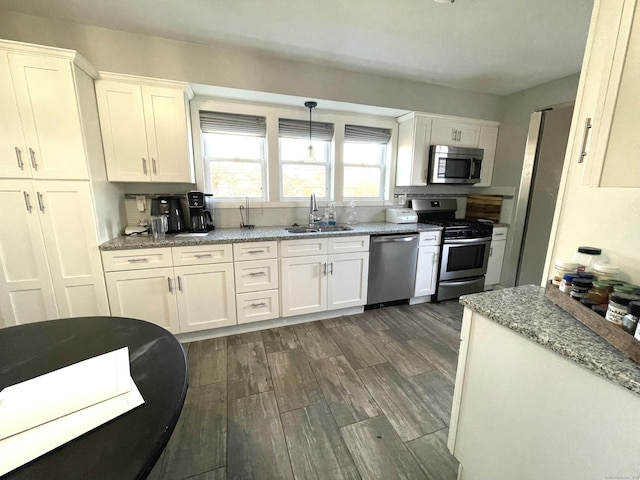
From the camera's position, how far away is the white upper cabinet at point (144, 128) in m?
2.14

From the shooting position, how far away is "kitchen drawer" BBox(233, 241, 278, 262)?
235 centimetres

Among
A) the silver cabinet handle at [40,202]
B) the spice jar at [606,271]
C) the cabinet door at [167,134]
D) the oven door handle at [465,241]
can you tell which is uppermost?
the cabinet door at [167,134]

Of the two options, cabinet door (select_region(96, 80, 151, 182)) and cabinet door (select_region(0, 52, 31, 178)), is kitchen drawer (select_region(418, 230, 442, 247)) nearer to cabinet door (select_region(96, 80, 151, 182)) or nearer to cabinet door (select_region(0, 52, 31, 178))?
cabinet door (select_region(96, 80, 151, 182))

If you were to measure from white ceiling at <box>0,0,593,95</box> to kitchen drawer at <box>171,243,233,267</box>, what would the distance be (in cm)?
178

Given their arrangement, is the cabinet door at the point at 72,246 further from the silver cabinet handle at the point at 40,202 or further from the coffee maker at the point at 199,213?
the coffee maker at the point at 199,213

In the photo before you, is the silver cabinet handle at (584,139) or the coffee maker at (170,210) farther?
the coffee maker at (170,210)

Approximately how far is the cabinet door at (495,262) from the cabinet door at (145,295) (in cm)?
374

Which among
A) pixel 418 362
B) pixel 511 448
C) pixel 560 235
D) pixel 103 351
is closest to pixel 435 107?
pixel 560 235

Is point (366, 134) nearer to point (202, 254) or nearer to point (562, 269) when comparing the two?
point (202, 254)

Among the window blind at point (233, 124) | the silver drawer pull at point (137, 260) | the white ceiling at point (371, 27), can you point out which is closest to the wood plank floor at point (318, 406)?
the silver drawer pull at point (137, 260)

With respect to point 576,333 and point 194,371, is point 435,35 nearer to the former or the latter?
point 576,333

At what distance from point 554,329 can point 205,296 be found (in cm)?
234

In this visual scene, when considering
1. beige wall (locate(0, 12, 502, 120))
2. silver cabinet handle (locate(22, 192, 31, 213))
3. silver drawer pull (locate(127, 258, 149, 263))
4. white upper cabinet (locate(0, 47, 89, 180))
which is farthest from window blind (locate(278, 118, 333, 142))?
silver cabinet handle (locate(22, 192, 31, 213))

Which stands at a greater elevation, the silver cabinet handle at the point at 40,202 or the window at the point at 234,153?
the window at the point at 234,153
